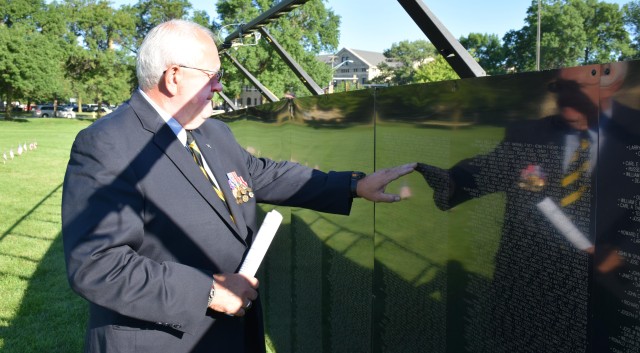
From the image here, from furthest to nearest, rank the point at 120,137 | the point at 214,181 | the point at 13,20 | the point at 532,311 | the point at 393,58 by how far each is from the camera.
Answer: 1. the point at 393,58
2. the point at 13,20
3. the point at 214,181
4. the point at 120,137
5. the point at 532,311

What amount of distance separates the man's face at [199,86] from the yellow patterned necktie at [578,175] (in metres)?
1.44

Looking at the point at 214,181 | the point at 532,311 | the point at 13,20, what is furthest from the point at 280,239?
the point at 13,20

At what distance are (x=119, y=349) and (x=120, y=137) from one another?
0.84 metres

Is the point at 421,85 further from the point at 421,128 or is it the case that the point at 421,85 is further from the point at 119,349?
the point at 119,349

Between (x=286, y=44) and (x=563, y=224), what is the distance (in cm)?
3797

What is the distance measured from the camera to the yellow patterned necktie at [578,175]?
54.7 inches

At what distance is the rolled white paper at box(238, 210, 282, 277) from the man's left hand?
589 millimetres

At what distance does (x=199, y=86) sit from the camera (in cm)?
224

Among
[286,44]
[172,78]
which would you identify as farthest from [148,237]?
[286,44]

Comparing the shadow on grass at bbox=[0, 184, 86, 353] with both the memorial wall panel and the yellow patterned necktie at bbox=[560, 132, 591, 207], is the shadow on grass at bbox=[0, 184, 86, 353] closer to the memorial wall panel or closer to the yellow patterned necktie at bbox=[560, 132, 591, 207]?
the memorial wall panel

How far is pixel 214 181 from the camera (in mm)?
2367

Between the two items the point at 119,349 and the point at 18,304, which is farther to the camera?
the point at 18,304

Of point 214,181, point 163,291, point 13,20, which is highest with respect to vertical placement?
point 13,20

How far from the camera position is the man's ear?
2170mm
